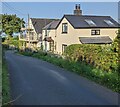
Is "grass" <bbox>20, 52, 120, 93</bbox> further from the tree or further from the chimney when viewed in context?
the tree

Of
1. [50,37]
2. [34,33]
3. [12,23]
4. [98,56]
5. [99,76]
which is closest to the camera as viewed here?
[99,76]

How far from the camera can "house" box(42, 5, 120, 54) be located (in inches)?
1489

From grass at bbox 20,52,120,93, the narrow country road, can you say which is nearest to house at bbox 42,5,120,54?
grass at bbox 20,52,120,93

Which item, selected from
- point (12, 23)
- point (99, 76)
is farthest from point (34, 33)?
point (99, 76)

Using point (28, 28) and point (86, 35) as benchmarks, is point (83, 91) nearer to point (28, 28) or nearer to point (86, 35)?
point (86, 35)

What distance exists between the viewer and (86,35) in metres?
38.4

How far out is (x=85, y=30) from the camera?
125ft

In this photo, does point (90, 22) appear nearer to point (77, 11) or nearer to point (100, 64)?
point (77, 11)

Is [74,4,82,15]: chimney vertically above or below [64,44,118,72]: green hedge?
above

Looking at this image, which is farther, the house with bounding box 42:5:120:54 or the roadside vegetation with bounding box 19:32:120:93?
the house with bounding box 42:5:120:54

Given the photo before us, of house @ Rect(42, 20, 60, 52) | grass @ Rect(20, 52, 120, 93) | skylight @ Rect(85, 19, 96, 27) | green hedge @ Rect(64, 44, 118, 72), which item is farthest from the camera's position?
house @ Rect(42, 20, 60, 52)

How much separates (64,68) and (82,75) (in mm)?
4727

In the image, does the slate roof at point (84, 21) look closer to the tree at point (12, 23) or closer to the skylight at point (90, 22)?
the skylight at point (90, 22)

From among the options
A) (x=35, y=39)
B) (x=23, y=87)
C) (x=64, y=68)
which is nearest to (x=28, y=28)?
(x=35, y=39)
